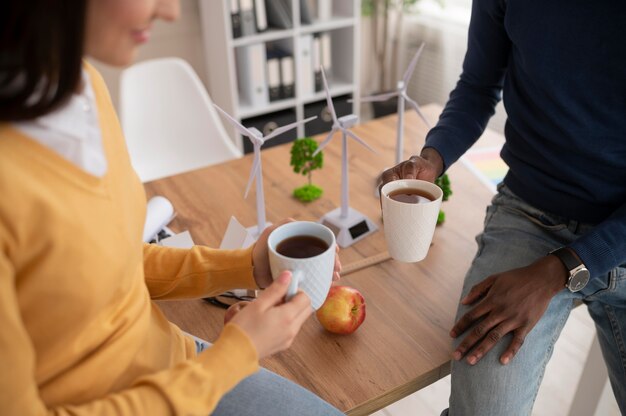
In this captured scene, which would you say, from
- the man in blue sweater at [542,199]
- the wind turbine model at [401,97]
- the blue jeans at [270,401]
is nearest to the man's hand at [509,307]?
the man in blue sweater at [542,199]

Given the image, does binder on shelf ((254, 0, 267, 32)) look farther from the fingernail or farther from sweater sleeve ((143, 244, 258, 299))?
the fingernail

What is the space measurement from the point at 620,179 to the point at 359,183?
0.67m

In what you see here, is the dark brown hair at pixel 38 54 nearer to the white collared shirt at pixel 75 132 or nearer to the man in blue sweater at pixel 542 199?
the white collared shirt at pixel 75 132

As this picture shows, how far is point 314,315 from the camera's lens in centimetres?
115

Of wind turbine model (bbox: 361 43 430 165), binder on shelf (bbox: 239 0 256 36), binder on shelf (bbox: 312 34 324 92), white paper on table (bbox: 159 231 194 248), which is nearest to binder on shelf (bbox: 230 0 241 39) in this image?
binder on shelf (bbox: 239 0 256 36)

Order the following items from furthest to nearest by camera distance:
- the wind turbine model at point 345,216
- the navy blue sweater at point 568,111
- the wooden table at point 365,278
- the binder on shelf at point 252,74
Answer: the binder on shelf at point 252,74
the wind turbine model at point 345,216
the navy blue sweater at point 568,111
the wooden table at point 365,278

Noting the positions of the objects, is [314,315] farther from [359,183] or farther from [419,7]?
[419,7]

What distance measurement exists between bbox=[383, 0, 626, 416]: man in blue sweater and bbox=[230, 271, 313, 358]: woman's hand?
1.29ft

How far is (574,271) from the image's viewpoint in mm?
1090

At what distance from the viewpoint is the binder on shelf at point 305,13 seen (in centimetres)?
309

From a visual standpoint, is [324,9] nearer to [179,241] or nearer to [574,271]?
[179,241]

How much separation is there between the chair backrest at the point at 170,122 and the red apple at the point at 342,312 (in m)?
1.37

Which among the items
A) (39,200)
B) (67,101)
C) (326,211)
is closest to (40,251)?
(39,200)

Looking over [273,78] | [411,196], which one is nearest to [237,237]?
[411,196]
